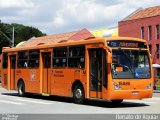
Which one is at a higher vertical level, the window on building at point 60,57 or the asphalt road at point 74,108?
the window on building at point 60,57

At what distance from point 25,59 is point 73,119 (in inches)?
467

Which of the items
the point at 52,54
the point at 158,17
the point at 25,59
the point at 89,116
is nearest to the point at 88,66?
the point at 52,54

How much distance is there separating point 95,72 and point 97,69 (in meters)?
0.18

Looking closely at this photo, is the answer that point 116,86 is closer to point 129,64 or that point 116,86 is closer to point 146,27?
point 129,64

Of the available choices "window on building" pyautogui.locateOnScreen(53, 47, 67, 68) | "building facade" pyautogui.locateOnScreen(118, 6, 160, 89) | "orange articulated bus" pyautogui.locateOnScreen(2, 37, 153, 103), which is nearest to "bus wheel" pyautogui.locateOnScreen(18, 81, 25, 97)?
"orange articulated bus" pyautogui.locateOnScreen(2, 37, 153, 103)

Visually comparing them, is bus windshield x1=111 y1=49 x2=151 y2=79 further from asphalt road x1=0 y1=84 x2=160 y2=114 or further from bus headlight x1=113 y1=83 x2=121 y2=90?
asphalt road x1=0 y1=84 x2=160 y2=114

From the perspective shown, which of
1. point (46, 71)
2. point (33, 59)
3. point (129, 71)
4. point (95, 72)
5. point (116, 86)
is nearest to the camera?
point (116, 86)

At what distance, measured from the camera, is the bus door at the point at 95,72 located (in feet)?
63.0

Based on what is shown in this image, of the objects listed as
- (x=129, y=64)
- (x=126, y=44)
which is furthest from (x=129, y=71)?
(x=126, y=44)

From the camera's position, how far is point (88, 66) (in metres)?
19.8

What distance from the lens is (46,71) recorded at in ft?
76.9

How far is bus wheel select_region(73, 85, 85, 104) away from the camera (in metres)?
20.3

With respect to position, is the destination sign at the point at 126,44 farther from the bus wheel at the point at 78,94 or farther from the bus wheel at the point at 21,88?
the bus wheel at the point at 21,88

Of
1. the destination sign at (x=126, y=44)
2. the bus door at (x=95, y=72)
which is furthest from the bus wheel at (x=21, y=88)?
the destination sign at (x=126, y=44)
